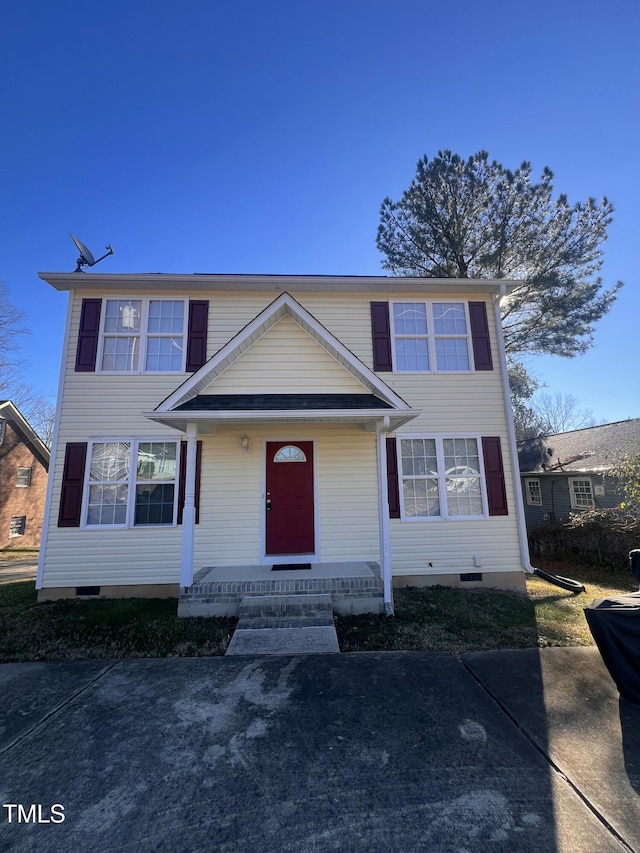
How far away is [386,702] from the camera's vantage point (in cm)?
341

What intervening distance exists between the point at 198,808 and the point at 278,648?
2346 millimetres

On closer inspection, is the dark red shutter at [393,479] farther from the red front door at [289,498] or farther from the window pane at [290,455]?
the window pane at [290,455]

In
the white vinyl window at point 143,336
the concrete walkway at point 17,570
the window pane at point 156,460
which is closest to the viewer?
the window pane at point 156,460

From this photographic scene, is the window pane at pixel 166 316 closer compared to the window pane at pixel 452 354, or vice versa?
the window pane at pixel 166 316

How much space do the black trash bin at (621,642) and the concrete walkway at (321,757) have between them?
0.18m

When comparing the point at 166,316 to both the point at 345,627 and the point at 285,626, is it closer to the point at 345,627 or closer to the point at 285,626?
the point at 285,626

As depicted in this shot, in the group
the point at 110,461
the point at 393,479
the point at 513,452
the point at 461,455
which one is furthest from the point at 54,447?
the point at 513,452

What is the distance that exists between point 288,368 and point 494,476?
15.9ft

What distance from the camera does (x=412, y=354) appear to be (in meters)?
8.12

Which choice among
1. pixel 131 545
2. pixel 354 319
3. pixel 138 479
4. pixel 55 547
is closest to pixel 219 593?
pixel 131 545

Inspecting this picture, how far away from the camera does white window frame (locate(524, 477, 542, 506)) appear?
678 inches

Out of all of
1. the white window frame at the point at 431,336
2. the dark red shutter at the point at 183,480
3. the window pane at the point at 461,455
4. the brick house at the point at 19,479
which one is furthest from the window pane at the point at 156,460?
the brick house at the point at 19,479

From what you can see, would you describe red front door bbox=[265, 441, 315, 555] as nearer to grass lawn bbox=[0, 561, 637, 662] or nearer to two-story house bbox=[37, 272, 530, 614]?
Result: two-story house bbox=[37, 272, 530, 614]

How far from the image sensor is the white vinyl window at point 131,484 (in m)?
7.19
